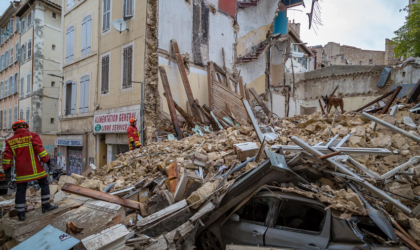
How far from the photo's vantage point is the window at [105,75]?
13.4m

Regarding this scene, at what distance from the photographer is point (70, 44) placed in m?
16.1

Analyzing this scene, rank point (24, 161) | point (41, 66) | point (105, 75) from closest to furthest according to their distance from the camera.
→ 1. point (24, 161)
2. point (105, 75)
3. point (41, 66)

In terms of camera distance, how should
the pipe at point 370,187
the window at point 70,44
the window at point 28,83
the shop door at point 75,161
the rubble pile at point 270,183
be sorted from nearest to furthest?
the pipe at point 370,187
the rubble pile at point 270,183
the shop door at point 75,161
the window at point 70,44
the window at point 28,83

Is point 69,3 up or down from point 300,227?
up

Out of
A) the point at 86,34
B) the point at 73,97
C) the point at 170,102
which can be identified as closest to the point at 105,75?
the point at 86,34

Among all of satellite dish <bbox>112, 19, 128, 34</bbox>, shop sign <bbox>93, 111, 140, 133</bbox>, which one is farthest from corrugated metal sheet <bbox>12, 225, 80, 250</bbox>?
satellite dish <bbox>112, 19, 128, 34</bbox>

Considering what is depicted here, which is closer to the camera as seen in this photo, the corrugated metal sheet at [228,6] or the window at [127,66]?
the window at [127,66]

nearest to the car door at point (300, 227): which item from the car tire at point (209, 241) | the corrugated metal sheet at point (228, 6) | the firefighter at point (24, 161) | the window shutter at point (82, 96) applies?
the car tire at point (209, 241)

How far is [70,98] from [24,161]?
12841 mm

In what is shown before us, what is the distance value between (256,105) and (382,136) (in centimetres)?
954

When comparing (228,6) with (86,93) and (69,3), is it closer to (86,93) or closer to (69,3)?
(86,93)

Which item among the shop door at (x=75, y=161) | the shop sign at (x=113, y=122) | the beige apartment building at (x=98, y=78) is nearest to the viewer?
the shop sign at (x=113, y=122)

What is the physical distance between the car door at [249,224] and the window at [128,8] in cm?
1078

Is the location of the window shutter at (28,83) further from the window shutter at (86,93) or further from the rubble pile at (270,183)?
the rubble pile at (270,183)
